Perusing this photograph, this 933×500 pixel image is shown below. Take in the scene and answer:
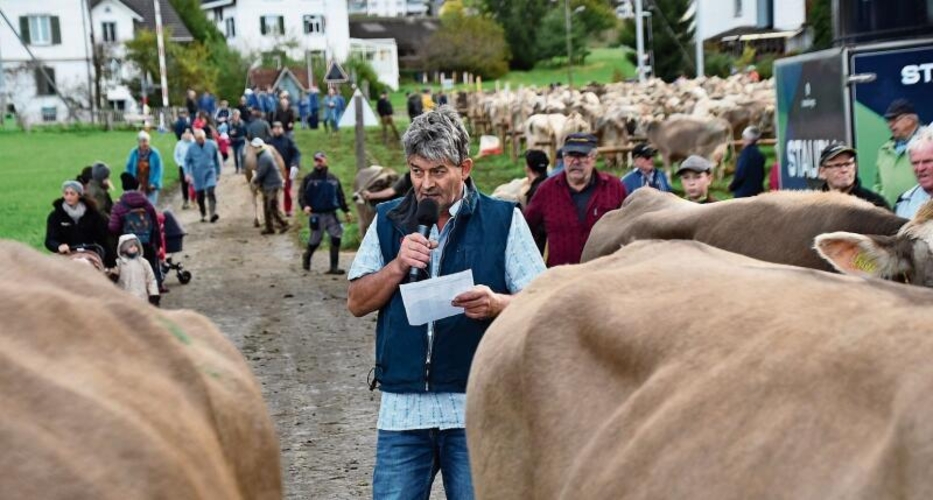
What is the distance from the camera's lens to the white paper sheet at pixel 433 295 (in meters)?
4.74

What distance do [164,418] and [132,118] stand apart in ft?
227

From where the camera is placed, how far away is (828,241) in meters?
4.17

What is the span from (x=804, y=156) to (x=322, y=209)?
9.16m

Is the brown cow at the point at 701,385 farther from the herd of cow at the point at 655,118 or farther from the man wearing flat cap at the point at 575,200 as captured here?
the herd of cow at the point at 655,118

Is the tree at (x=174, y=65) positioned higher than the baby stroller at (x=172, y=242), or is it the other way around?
the tree at (x=174, y=65)

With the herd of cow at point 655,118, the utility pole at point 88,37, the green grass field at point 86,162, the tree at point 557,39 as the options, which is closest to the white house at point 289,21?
the tree at point 557,39

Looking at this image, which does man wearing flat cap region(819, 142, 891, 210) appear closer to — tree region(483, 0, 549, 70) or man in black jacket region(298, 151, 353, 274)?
man in black jacket region(298, 151, 353, 274)

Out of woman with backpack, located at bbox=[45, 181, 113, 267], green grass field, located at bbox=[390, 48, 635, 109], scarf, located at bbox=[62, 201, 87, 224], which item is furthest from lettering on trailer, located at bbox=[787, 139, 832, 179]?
green grass field, located at bbox=[390, 48, 635, 109]

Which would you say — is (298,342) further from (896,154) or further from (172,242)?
(896,154)

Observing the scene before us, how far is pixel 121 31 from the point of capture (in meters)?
91.0

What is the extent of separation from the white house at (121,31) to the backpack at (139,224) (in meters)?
62.2

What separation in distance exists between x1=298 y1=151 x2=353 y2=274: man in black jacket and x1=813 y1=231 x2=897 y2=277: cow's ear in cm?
1409

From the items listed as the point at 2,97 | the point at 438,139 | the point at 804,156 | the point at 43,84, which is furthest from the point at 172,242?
the point at 43,84

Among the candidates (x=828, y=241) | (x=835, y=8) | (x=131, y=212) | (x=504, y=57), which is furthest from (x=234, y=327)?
(x=504, y=57)
